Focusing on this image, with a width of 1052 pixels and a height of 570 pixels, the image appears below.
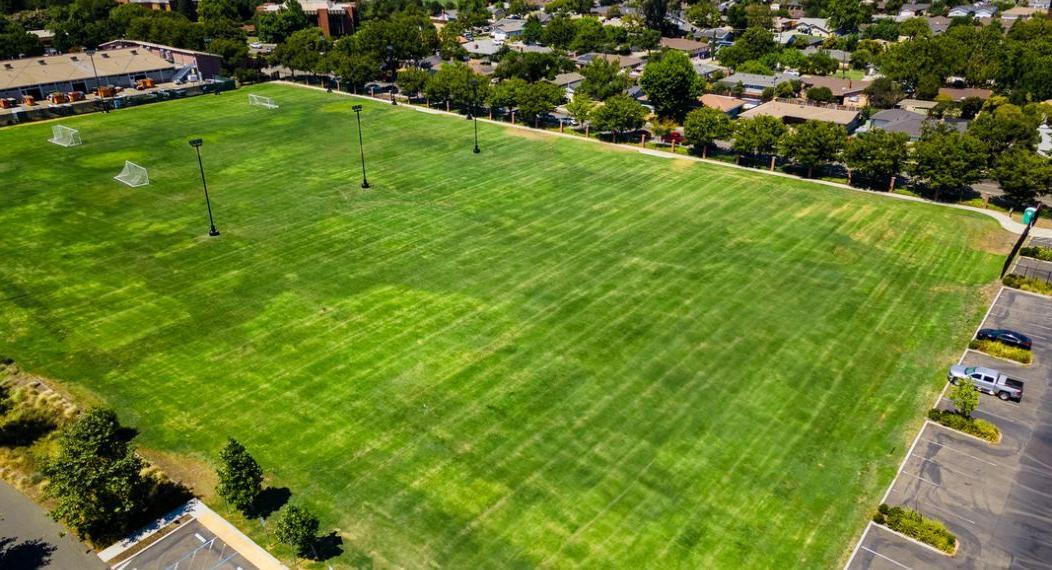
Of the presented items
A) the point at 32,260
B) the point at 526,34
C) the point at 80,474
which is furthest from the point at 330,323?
the point at 526,34

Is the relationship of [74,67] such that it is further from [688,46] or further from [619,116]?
[688,46]

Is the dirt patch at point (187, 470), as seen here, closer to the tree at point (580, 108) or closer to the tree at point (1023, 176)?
the tree at point (580, 108)

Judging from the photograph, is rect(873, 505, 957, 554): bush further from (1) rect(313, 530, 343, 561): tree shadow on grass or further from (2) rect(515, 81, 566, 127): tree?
(2) rect(515, 81, 566, 127): tree

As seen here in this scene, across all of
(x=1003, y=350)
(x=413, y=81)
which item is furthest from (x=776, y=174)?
(x=413, y=81)

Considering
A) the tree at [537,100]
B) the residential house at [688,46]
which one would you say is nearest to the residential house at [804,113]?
the tree at [537,100]

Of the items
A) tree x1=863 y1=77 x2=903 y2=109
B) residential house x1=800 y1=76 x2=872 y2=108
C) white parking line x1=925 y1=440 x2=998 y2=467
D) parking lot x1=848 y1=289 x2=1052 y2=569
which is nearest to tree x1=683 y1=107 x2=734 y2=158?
residential house x1=800 y1=76 x2=872 y2=108

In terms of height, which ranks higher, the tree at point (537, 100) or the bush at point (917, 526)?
the tree at point (537, 100)

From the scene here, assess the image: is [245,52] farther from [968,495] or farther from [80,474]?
[968,495]
